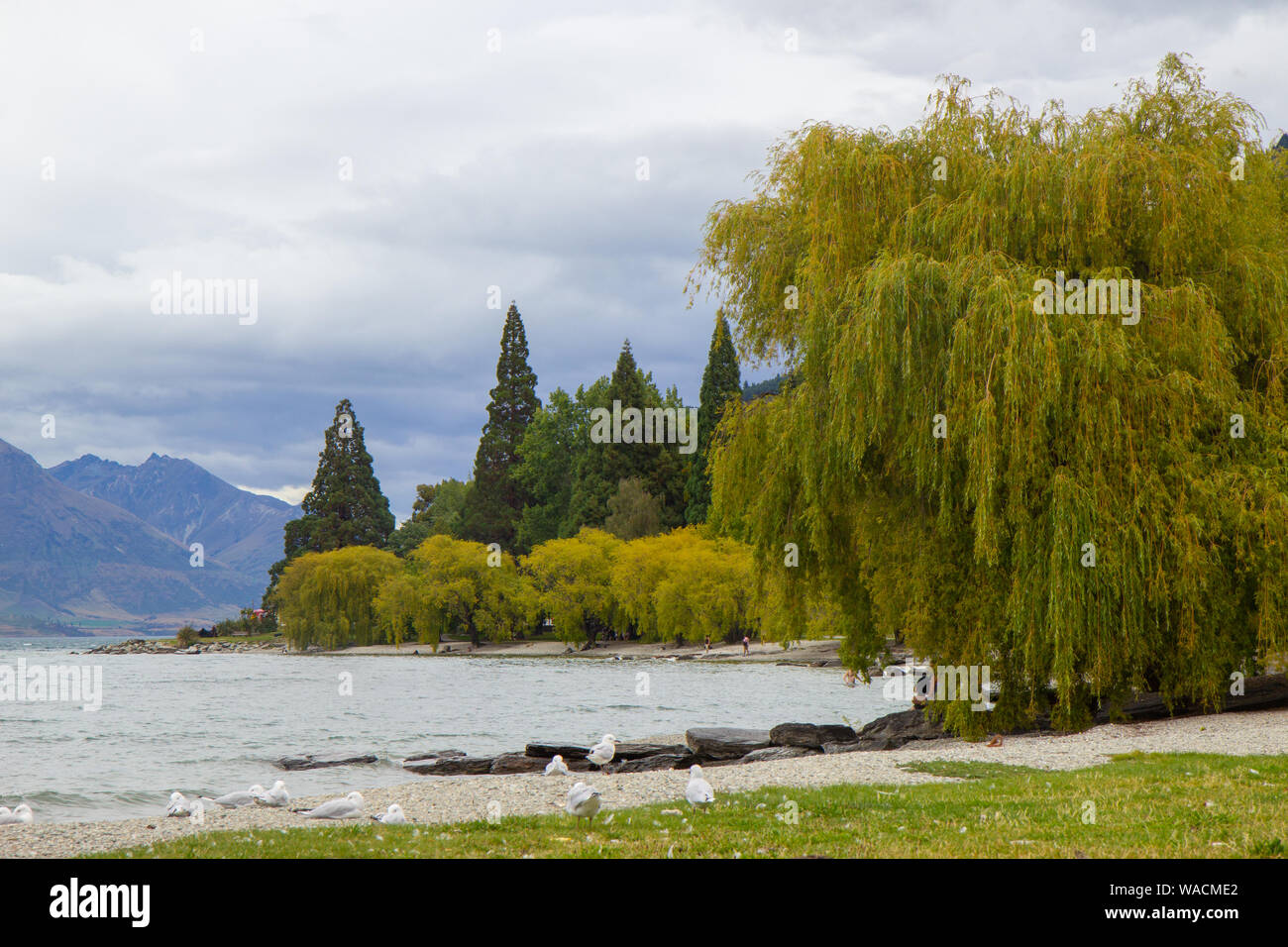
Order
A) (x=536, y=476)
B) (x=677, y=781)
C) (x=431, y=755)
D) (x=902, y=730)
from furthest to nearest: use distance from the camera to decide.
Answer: (x=536, y=476) < (x=431, y=755) < (x=902, y=730) < (x=677, y=781)

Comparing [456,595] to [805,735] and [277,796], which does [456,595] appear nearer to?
[805,735]

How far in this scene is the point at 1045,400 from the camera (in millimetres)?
16969

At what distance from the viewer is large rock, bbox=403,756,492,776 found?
2155cm

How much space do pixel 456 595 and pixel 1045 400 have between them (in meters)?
68.8

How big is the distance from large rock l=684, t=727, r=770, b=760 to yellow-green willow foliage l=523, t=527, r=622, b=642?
173 feet

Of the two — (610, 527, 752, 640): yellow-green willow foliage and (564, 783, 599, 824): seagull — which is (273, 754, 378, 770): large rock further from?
(610, 527, 752, 640): yellow-green willow foliage

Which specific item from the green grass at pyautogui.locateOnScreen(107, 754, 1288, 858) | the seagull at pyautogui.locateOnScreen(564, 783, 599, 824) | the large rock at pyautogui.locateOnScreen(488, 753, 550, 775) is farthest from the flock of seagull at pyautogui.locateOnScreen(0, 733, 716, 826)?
the large rock at pyautogui.locateOnScreen(488, 753, 550, 775)

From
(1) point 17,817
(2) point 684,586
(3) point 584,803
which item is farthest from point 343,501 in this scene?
(3) point 584,803

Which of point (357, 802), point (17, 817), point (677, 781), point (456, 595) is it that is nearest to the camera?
point (357, 802)

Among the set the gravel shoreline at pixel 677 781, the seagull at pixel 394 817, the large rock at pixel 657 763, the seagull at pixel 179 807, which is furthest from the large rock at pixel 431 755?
the seagull at pixel 394 817

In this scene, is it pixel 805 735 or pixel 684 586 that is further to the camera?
pixel 684 586

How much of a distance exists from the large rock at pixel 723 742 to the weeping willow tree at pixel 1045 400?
3654 millimetres
